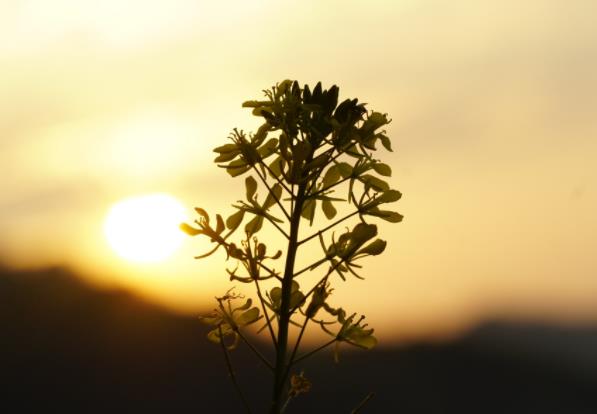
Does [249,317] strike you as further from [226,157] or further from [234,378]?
[226,157]

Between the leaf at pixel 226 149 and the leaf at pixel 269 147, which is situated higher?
the leaf at pixel 226 149

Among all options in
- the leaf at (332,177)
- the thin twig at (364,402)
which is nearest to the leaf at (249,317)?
the leaf at (332,177)

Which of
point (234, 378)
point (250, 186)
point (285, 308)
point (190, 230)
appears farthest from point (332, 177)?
point (234, 378)

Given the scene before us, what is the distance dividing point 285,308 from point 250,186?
1.27 m

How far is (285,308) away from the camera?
18.4 feet

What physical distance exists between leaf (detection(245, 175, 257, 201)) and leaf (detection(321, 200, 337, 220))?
1.67 ft

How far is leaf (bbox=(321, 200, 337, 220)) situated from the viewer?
22.4ft

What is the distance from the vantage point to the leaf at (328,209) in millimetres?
6836

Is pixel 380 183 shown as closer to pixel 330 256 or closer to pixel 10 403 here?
pixel 330 256

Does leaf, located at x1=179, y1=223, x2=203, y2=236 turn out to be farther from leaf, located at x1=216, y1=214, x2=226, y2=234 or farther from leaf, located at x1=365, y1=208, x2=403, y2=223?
leaf, located at x1=365, y1=208, x2=403, y2=223

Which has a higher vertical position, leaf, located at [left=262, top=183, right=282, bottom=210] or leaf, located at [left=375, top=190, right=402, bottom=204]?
leaf, located at [left=262, top=183, right=282, bottom=210]

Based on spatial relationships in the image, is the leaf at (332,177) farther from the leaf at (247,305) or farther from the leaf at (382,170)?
the leaf at (247,305)

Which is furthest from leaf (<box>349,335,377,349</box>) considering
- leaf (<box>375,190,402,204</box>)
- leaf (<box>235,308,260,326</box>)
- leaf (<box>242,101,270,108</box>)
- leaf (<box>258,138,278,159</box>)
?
leaf (<box>242,101,270,108</box>)

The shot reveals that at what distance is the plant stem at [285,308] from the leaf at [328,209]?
0.85 m
